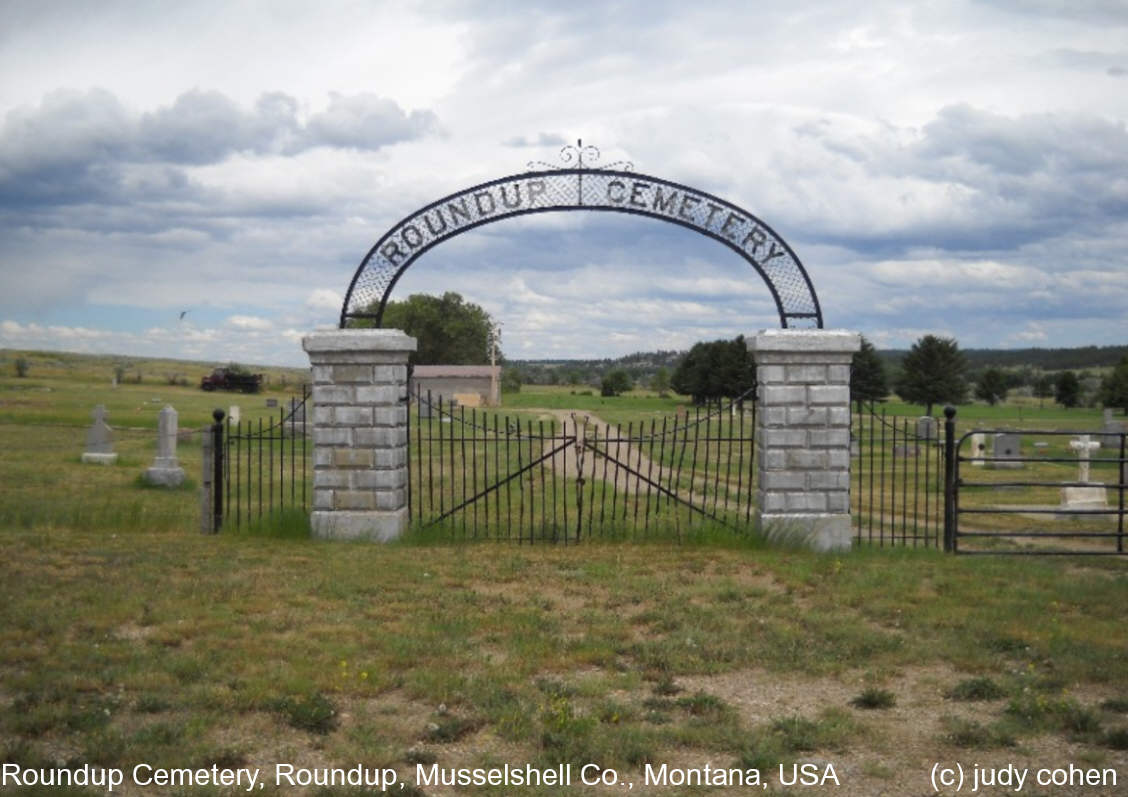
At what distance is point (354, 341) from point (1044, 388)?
8091cm

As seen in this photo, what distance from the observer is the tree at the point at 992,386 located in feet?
246

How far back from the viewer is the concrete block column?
12344 millimetres

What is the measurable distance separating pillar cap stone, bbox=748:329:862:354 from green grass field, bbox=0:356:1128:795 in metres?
2.36

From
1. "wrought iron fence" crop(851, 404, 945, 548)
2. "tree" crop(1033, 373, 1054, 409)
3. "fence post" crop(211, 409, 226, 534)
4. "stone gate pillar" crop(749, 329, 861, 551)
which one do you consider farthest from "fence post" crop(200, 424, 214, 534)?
"tree" crop(1033, 373, 1054, 409)

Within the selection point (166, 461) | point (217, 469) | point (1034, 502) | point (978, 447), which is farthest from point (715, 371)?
point (217, 469)

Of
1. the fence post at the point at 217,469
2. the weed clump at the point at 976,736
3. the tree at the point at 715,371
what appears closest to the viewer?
the weed clump at the point at 976,736

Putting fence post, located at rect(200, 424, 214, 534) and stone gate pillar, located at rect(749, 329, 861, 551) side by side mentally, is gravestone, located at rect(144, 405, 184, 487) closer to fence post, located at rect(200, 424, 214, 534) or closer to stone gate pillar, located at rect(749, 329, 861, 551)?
fence post, located at rect(200, 424, 214, 534)

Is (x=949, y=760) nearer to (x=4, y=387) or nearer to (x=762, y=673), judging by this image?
(x=762, y=673)

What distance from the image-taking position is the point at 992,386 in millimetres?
75250

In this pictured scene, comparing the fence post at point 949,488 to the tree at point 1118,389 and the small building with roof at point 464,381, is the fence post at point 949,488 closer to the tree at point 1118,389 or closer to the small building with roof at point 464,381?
the tree at point 1118,389

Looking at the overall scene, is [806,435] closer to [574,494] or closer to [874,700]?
[874,700]

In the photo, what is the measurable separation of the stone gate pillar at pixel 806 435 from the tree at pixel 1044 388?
248 feet

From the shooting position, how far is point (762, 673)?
288 inches

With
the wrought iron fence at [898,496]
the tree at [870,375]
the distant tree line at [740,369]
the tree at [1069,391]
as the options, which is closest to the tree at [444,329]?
the distant tree line at [740,369]
